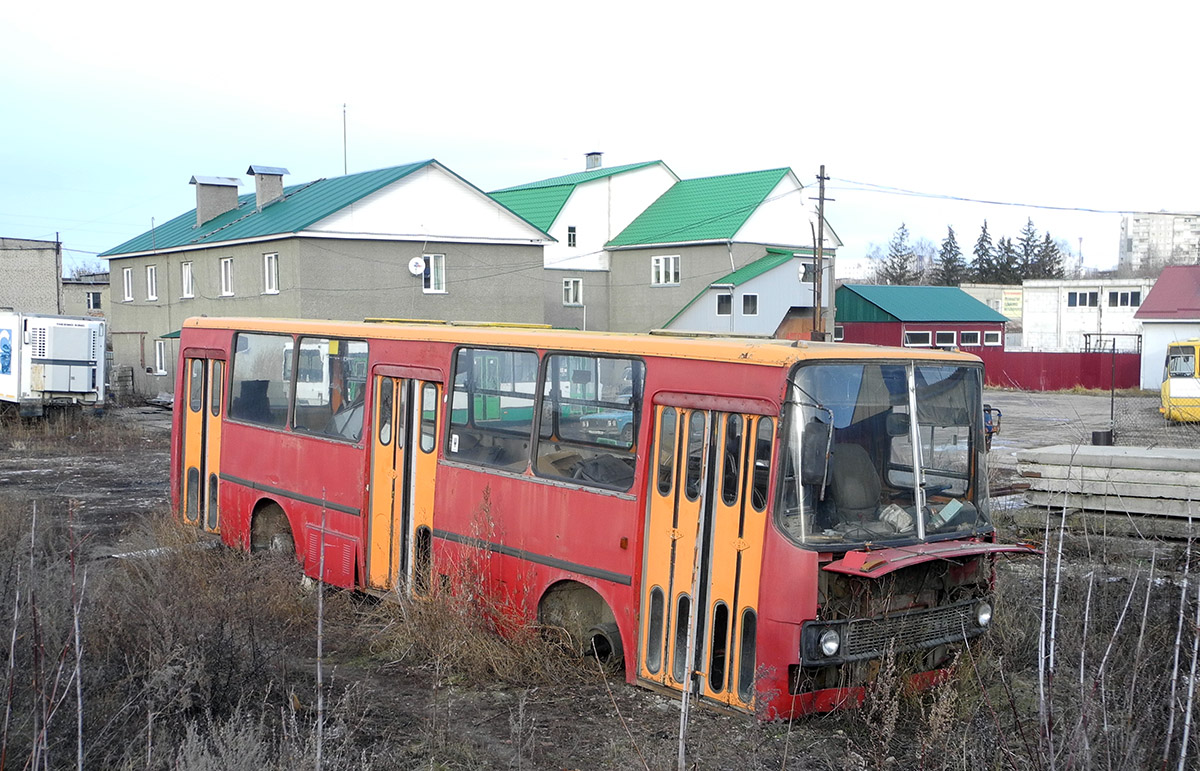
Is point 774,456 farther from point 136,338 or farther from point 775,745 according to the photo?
point 136,338

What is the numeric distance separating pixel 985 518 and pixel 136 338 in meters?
38.7

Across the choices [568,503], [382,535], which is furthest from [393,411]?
[568,503]

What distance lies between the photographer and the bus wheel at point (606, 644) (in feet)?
24.5

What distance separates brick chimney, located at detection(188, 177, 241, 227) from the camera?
3953 centimetres

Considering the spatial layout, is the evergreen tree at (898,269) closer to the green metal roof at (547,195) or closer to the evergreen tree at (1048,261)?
the evergreen tree at (1048,261)

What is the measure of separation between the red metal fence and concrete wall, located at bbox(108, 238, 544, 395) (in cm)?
2339

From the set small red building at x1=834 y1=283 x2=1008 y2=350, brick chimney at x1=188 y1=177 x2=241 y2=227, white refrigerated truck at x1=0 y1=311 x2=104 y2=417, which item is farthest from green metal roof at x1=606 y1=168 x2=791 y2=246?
white refrigerated truck at x1=0 y1=311 x2=104 y2=417

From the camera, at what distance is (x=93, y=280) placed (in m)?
66.6

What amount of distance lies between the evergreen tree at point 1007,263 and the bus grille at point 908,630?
3708 inches

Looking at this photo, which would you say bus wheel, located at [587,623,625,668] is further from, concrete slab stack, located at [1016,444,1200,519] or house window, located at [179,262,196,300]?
house window, located at [179,262,196,300]

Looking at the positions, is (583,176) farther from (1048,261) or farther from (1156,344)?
(1048,261)

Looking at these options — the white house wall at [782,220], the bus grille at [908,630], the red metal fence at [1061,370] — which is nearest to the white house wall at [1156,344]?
the red metal fence at [1061,370]

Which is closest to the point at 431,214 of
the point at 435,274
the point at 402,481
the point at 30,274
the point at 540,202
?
the point at 435,274

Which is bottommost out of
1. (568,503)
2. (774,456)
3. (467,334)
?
(568,503)
